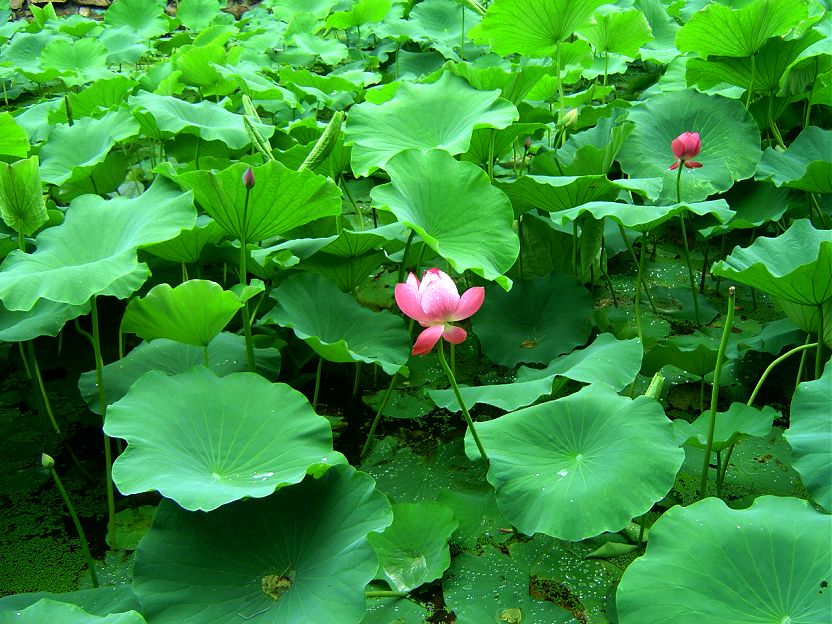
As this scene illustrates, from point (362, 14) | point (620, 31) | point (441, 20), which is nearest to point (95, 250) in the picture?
point (620, 31)

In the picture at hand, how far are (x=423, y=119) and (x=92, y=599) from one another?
1.30 metres

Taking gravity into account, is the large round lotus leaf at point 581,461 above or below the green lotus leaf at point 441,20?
above

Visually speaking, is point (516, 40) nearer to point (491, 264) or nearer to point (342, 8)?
point (491, 264)

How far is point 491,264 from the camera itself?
1.53 meters

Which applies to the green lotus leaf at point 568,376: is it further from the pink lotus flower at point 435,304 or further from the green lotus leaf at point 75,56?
the green lotus leaf at point 75,56

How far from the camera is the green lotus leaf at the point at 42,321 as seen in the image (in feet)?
4.77

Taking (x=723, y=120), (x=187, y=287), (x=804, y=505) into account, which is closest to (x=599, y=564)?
(x=804, y=505)

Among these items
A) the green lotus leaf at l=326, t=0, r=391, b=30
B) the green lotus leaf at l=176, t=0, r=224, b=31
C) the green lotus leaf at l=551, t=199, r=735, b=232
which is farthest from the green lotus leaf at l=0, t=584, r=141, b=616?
the green lotus leaf at l=176, t=0, r=224, b=31

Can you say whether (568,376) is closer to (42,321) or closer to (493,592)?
(493,592)

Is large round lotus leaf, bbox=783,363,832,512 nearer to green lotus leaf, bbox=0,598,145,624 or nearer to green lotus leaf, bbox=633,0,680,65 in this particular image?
green lotus leaf, bbox=0,598,145,624

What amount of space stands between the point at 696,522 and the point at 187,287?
0.88 metres

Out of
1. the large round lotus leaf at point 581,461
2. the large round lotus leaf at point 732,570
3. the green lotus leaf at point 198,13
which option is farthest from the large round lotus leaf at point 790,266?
the green lotus leaf at point 198,13

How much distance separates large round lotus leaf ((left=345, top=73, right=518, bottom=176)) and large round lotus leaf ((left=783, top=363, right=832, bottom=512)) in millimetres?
893

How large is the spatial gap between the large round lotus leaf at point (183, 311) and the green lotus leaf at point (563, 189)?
0.72 meters
